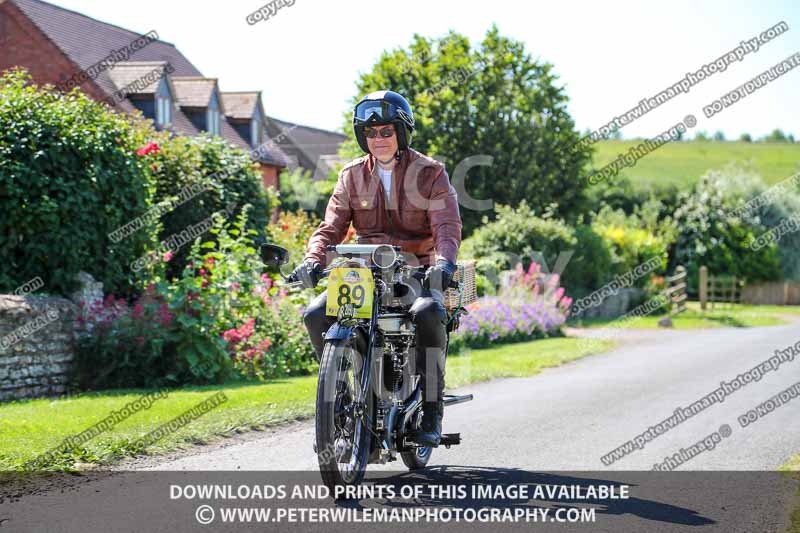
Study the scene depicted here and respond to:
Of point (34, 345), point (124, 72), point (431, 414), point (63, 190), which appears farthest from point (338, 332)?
point (124, 72)

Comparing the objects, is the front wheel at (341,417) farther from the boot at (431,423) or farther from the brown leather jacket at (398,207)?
the brown leather jacket at (398,207)

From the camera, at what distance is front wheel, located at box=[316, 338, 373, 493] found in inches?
213

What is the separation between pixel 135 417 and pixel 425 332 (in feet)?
13.0

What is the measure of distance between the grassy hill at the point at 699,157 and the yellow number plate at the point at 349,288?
8011cm

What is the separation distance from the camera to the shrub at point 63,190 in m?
11.8

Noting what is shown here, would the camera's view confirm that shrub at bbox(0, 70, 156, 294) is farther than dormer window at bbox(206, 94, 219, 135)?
No

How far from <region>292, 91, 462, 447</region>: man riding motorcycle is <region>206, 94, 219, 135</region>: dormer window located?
96.7 ft

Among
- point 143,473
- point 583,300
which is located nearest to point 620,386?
point 143,473

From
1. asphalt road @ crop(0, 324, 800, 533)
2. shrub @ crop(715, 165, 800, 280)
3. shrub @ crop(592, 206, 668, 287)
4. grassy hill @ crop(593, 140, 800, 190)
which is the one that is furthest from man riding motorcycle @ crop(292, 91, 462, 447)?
grassy hill @ crop(593, 140, 800, 190)

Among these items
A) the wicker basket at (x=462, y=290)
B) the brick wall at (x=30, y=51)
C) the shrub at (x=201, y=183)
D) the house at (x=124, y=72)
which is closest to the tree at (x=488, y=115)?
the house at (x=124, y=72)

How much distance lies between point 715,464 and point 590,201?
27.3m

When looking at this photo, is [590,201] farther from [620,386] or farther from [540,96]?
[620,386]

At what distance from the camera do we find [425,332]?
6188 millimetres

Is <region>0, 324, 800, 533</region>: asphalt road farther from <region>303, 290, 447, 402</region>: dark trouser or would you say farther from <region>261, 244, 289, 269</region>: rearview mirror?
<region>261, 244, 289, 269</region>: rearview mirror
